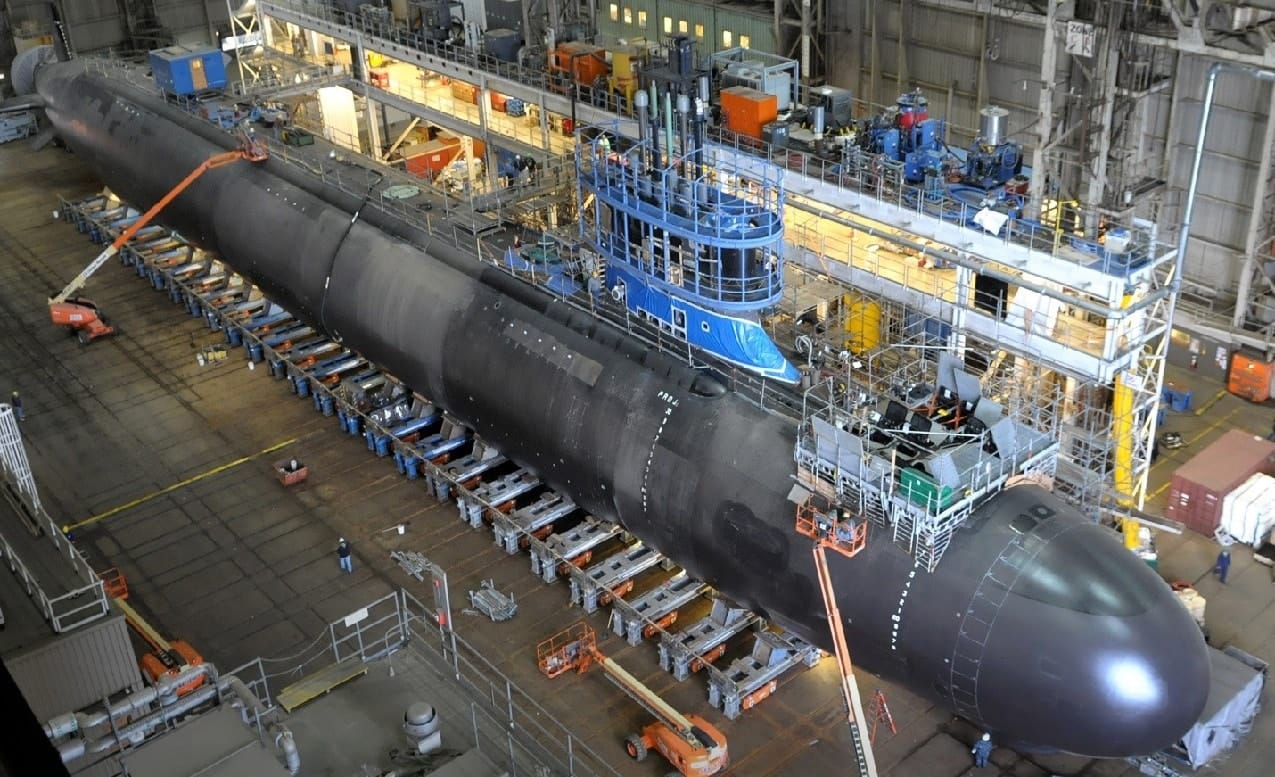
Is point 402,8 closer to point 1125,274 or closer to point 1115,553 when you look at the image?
point 1125,274

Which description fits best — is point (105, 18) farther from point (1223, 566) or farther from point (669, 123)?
point (1223, 566)

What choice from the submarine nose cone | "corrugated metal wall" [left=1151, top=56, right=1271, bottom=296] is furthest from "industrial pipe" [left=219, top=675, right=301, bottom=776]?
"corrugated metal wall" [left=1151, top=56, right=1271, bottom=296]

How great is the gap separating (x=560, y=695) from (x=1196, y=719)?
1084 cm

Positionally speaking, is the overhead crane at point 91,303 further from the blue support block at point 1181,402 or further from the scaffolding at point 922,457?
the blue support block at point 1181,402

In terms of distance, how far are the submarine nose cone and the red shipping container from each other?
900 centimetres

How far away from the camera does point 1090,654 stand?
19.2 meters

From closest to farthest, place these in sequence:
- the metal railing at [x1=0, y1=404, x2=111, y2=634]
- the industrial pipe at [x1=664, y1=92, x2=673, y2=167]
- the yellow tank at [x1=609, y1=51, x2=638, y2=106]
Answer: the metal railing at [x1=0, y1=404, x2=111, y2=634] → the industrial pipe at [x1=664, y1=92, x2=673, y2=167] → the yellow tank at [x1=609, y1=51, x2=638, y2=106]

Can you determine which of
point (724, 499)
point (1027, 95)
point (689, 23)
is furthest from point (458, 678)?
point (689, 23)

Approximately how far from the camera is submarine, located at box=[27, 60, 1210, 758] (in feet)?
63.9

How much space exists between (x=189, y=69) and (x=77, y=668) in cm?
2795

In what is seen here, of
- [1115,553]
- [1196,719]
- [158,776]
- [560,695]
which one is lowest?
[560,695]

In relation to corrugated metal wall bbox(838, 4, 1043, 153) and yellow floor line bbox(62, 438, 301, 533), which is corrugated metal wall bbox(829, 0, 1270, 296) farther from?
yellow floor line bbox(62, 438, 301, 533)

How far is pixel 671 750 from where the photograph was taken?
22422 mm

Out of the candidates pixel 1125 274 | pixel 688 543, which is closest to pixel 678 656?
pixel 688 543
